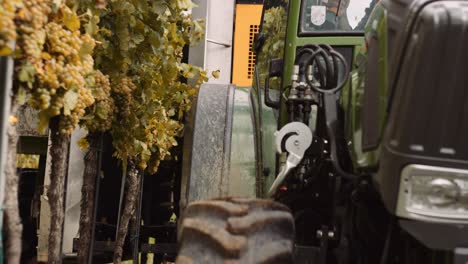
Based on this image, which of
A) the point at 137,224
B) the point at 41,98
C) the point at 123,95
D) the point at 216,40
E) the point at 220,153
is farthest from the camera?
the point at 216,40

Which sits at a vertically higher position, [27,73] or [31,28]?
[31,28]

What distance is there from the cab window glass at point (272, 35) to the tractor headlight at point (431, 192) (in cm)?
163

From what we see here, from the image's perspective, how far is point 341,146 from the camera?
11.9ft

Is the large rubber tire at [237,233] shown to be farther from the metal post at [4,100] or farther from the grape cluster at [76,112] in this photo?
the grape cluster at [76,112]

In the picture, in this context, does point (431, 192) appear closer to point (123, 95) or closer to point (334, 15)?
point (334, 15)

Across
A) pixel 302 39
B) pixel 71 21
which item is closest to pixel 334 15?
pixel 302 39

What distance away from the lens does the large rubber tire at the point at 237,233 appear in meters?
3.14

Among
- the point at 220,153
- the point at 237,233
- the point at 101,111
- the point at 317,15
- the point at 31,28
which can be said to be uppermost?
the point at 317,15

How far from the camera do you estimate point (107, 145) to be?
6602 mm

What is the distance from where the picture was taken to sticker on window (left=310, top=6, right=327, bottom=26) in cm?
424

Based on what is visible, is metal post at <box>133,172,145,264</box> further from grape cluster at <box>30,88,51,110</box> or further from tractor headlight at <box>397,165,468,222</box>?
tractor headlight at <box>397,165,468,222</box>

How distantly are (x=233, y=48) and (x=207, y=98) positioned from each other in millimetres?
3055

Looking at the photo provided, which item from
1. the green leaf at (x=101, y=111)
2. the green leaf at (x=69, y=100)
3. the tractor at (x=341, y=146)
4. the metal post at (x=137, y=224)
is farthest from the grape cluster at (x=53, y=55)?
the metal post at (x=137, y=224)

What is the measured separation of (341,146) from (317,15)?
874 mm
